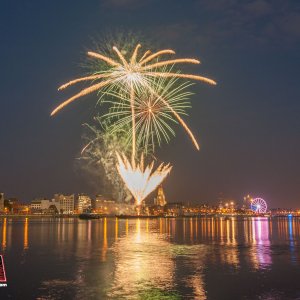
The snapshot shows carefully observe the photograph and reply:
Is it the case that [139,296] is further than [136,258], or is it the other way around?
[136,258]

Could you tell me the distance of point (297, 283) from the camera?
1773cm

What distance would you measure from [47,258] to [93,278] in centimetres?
863

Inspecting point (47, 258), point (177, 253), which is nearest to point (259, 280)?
point (177, 253)

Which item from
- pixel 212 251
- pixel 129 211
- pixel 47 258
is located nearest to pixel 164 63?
pixel 212 251

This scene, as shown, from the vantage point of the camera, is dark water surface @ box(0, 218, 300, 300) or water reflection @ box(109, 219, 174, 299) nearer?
dark water surface @ box(0, 218, 300, 300)

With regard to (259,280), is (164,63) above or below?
above

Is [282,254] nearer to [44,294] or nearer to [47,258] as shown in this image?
[47,258]

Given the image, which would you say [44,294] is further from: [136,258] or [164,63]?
[164,63]

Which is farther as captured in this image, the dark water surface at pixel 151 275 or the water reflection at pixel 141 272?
the water reflection at pixel 141 272

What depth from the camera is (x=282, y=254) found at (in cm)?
2872

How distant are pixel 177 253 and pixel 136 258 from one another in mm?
4118

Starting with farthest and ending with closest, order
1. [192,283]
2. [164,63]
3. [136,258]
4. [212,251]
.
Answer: [164,63]
[212,251]
[136,258]
[192,283]

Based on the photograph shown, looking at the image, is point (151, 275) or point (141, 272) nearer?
point (151, 275)

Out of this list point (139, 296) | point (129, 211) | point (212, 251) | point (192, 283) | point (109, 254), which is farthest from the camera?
point (129, 211)
